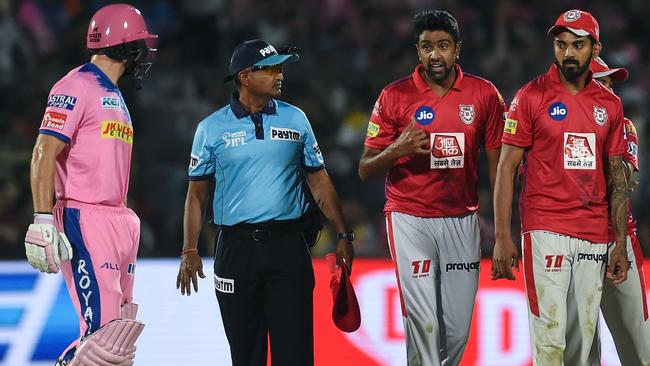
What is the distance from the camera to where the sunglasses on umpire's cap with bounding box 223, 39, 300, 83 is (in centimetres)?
680

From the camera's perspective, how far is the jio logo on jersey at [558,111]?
676cm

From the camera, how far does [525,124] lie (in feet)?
22.2

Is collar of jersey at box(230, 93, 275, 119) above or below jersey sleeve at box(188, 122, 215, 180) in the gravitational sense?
above

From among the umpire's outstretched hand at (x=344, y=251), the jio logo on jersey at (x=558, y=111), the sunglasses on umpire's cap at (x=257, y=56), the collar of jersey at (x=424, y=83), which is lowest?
the umpire's outstretched hand at (x=344, y=251)

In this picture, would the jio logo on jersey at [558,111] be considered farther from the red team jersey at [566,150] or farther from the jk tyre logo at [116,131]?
the jk tyre logo at [116,131]

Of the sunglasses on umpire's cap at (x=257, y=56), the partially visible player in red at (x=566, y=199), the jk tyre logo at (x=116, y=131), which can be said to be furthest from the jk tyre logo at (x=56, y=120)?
the partially visible player in red at (x=566, y=199)

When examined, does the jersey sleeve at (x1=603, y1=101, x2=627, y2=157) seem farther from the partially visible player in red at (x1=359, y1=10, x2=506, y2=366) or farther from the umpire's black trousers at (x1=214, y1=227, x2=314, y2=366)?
the umpire's black trousers at (x1=214, y1=227, x2=314, y2=366)

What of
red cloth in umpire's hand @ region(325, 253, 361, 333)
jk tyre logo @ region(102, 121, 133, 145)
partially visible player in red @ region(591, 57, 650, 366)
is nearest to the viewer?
jk tyre logo @ region(102, 121, 133, 145)

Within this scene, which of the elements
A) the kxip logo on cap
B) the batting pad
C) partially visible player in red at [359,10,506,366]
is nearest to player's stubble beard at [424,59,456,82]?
partially visible player in red at [359,10,506,366]

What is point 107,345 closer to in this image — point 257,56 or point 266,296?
point 266,296

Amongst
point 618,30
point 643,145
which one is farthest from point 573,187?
point 618,30

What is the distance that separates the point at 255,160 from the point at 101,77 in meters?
1.00

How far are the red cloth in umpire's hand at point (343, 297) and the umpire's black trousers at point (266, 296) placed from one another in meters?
0.21

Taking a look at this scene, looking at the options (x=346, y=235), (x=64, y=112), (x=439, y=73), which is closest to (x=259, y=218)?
(x=346, y=235)
